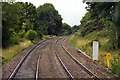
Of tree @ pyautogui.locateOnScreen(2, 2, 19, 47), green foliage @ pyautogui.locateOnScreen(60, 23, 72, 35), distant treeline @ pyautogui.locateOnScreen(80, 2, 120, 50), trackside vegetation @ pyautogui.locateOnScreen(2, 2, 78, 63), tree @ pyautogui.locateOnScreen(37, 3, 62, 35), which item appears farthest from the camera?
green foliage @ pyautogui.locateOnScreen(60, 23, 72, 35)

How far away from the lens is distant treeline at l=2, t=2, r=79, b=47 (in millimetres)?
37906

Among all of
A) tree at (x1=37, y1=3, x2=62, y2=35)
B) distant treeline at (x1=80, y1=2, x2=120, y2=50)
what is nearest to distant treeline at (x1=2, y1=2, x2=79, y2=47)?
tree at (x1=37, y1=3, x2=62, y2=35)

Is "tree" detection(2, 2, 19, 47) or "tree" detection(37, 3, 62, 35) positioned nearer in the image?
"tree" detection(2, 2, 19, 47)

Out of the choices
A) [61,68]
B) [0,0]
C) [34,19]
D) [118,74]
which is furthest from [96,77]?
[34,19]

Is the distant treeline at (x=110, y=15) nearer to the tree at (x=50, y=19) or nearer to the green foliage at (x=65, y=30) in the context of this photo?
the tree at (x=50, y=19)

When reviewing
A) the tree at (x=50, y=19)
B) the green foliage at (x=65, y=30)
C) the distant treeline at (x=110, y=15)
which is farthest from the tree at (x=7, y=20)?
the green foliage at (x=65, y=30)

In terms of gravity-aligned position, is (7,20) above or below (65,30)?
above

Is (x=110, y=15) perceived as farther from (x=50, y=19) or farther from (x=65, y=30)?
(x=65, y=30)

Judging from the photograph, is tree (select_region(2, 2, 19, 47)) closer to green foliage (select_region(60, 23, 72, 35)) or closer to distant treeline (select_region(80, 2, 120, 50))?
distant treeline (select_region(80, 2, 120, 50))

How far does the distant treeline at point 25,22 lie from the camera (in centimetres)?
3791

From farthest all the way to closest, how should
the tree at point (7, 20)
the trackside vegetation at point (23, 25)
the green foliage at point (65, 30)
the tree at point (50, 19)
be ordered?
the green foliage at point (65, 30), the tree at point (50, 19), the trackside vegetation at point (23, 25), the tree at point (7, 20)

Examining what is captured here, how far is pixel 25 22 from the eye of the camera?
71938 millimetres

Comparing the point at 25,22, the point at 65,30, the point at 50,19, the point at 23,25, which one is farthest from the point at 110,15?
the point at 65,30

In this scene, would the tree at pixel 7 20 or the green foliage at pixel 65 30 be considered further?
the green foliage at pixel 65 30
